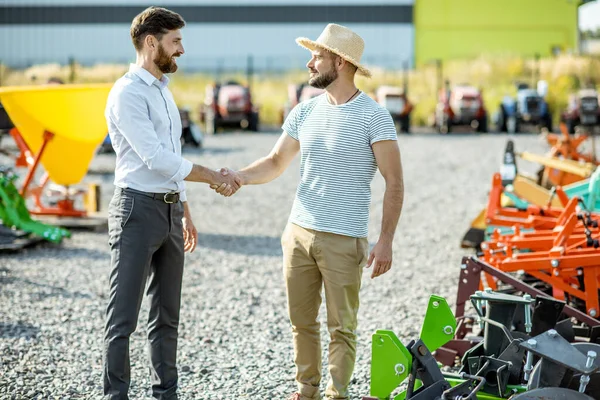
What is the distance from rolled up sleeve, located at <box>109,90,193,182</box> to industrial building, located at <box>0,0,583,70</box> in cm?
3264

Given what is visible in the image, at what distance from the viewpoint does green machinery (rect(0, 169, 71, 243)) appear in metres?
8.00

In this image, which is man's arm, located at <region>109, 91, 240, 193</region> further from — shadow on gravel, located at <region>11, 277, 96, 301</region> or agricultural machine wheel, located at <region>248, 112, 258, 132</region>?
agricultural machine wheel, located at <region>248, 112, 258, 132</region>

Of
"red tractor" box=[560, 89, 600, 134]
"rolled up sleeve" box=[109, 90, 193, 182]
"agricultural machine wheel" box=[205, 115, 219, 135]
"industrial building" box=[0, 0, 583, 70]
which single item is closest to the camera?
"rolled up sleeve" box=[109, 90, 193, 182]

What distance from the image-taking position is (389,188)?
3.68 m

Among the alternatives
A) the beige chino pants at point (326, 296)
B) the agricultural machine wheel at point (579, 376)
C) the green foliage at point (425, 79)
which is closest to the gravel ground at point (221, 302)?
the beige chino pants at point (326, 296)

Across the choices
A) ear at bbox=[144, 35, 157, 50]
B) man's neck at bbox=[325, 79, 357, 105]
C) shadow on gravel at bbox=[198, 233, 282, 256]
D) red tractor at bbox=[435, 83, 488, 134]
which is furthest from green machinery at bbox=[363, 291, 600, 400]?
red tractor at bbox=[435, 83, 488, 134]

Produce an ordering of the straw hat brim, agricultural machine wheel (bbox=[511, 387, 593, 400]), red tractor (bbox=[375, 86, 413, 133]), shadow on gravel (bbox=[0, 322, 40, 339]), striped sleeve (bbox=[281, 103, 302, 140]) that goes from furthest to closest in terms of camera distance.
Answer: red tractor (bbox=[375, 86, 413, 133]) < shadow on gravel (bbox=[0, 322, 40, 339]) < striped sleeve (bbox=[281, 103, 302, 140]) < the straw hat brim < agricultural machine wheel (bbox=[511, 387, 593, 400])

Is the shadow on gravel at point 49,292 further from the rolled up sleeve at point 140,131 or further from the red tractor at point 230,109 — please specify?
the red tractor at point 230,109

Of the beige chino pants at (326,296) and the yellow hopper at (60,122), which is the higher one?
the yellow hopper at (60,122)

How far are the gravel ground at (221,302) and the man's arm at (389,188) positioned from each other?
37.1 inches

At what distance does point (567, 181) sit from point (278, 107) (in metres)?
18.6

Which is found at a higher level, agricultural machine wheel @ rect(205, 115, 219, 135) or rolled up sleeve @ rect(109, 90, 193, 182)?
agricultural machine wheel @ rect(205, 115, 219, 135)

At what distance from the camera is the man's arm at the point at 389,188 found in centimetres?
365

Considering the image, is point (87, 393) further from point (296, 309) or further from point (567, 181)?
point (567, 181)
